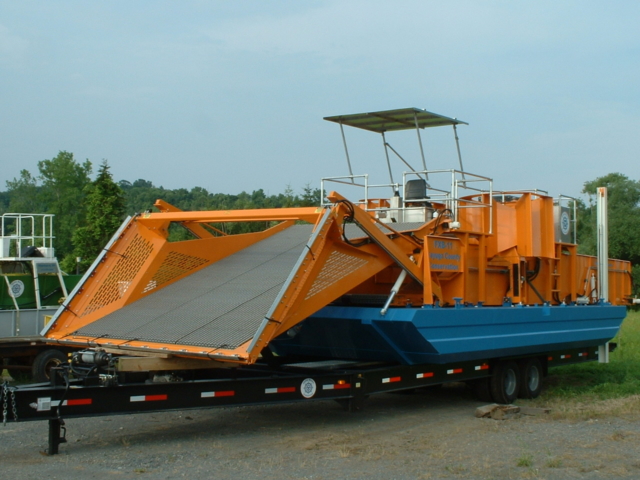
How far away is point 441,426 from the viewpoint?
29.8ft

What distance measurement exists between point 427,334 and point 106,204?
Result: 87.6 feet

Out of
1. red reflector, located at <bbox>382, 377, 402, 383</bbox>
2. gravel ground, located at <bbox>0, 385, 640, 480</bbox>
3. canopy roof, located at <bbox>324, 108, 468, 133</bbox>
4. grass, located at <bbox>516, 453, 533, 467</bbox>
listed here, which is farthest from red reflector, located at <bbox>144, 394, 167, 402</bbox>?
canopy roof, located at <bbox>324, 108, 468, 133</bbox>

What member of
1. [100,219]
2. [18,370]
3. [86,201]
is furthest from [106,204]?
[18,370]

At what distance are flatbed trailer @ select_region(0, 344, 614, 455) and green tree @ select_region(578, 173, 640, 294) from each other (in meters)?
34.3

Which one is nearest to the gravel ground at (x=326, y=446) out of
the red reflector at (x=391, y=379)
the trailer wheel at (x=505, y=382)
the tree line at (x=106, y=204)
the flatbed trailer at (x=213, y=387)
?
the flatbed trailer at (x=213, y=387)

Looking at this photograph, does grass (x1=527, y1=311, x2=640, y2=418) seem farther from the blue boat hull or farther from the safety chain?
the safety chain

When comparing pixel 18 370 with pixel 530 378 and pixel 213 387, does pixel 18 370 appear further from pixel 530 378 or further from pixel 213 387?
pixel 530 378

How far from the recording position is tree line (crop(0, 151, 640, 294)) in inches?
1312

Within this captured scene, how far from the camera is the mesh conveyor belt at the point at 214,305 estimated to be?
7.96m

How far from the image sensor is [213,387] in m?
7.84

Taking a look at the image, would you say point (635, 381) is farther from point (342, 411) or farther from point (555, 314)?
point (342, 411)

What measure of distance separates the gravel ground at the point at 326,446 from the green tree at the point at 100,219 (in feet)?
79.5

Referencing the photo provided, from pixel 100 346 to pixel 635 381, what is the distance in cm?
842

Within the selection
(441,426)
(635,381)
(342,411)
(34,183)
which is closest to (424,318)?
(441,426)
